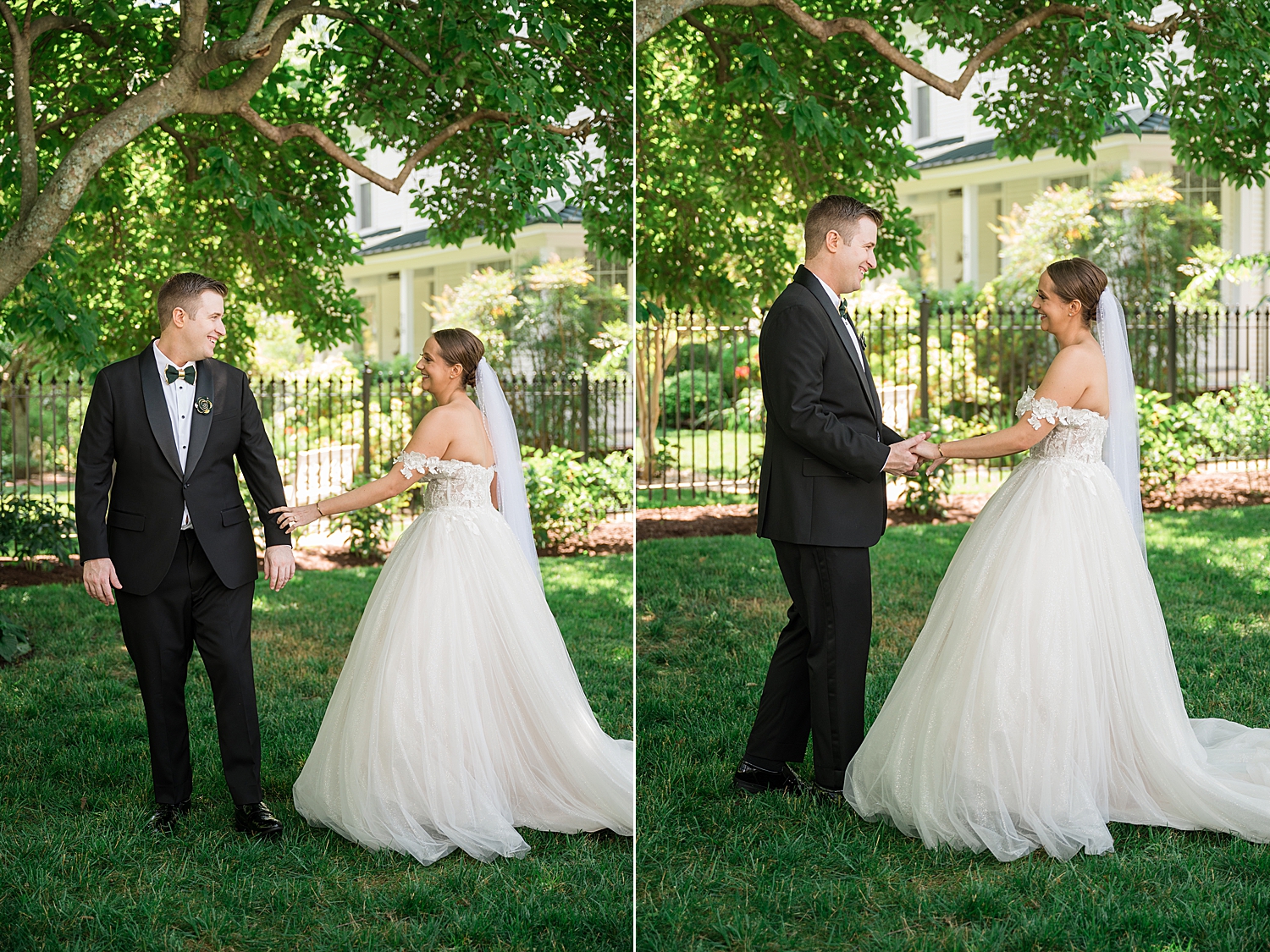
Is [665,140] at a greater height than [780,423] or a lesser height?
greater

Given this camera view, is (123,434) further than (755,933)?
Yes

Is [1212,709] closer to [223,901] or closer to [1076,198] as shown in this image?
[223,901]

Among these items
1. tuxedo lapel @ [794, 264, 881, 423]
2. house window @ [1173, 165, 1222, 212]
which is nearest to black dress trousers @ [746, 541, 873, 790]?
tuxedo lapel @ [794, 264, 881, 423]

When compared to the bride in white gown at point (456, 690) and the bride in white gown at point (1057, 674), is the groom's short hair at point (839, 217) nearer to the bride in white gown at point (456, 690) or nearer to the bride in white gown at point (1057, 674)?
the bride in white gown at point (1057, 674)

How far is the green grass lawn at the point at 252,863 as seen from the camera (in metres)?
2.60

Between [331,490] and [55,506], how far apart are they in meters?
2.27

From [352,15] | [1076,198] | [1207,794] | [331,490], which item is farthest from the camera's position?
[1076,198]

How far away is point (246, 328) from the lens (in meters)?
8.34

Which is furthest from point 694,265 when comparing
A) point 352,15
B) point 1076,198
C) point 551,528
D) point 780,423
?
point 1076,198

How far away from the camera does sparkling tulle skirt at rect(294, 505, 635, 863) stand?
10.9 feet

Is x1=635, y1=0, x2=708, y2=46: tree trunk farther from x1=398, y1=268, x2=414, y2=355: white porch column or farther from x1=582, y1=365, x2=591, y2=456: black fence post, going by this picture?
x1=398, y1=268, x2=414, y2=355: white porch column

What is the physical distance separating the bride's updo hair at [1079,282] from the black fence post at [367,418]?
6961mm

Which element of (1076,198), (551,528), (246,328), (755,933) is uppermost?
(1076,198)

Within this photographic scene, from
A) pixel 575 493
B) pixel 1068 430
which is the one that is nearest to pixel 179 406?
pixel 1068 430
